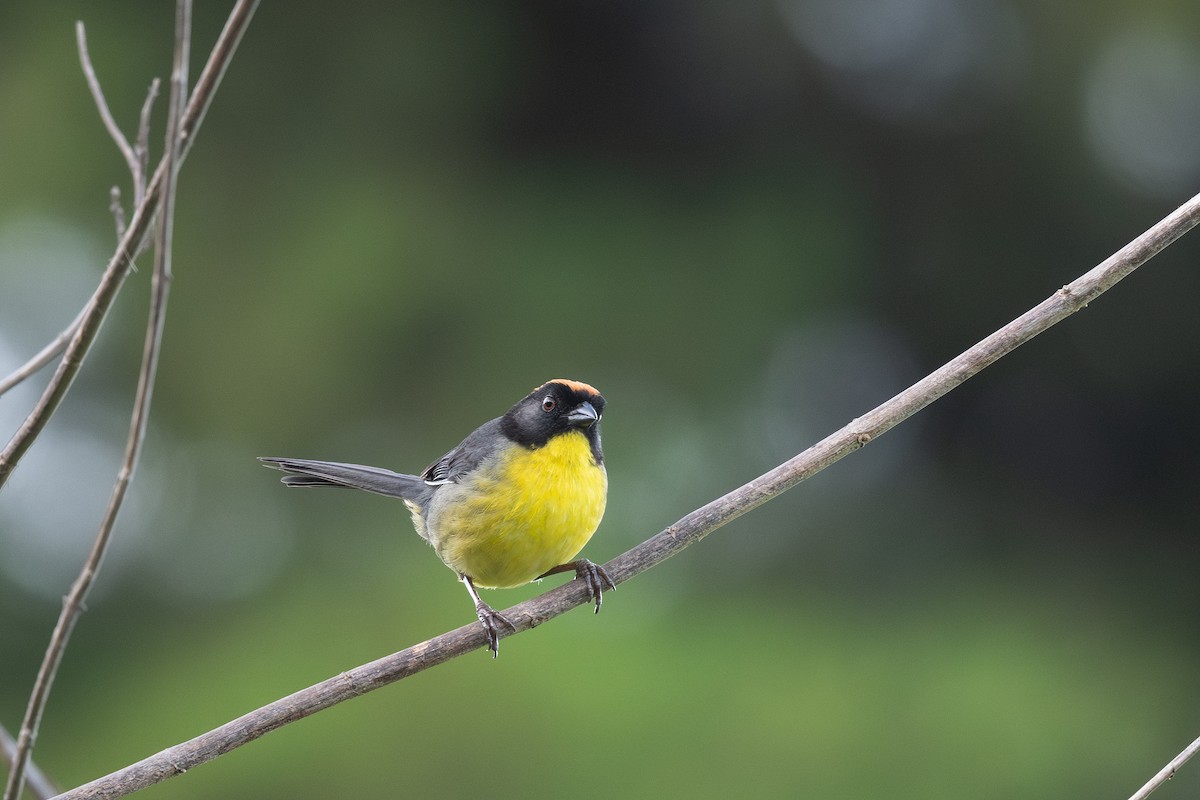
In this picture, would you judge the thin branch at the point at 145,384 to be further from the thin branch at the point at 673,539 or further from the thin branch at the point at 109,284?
the thin branch at the point at 673,539

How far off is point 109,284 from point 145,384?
0.65 ft

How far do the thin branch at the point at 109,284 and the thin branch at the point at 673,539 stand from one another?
0.79 m

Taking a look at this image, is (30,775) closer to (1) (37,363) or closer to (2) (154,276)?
(1) (37,363)

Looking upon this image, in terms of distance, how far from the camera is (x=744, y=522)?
7.25m

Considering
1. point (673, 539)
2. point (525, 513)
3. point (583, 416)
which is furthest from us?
point (583, 416)

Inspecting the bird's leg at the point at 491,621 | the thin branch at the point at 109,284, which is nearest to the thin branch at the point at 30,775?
the thin branch at the point at 109,284

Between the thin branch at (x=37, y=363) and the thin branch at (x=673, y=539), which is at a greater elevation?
the thin branch at (x=37, y=363)

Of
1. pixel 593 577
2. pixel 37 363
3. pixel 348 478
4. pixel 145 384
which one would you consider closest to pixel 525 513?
pixel 593 577

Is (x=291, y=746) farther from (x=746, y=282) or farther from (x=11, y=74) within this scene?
(x=11, y=74)

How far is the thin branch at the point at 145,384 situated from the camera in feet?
5.67

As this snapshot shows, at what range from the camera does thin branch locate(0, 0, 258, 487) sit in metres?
1.73

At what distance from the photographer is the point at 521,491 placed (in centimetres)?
372

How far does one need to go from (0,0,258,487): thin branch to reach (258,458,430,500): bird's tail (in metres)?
1.66

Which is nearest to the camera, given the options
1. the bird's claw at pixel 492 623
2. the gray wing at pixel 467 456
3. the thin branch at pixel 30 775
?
the thin branch at pixel 30 775
